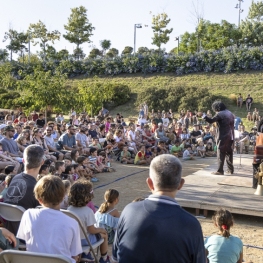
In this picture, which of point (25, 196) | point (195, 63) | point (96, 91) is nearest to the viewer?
point (25, 196)

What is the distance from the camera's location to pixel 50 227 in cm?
301

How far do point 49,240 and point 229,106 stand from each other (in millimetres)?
26059

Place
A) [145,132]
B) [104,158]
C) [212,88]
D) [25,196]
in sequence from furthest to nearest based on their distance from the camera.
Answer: [212,88] → [145,132] → [104,158] → [25,196]

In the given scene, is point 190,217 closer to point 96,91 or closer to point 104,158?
point 104,158

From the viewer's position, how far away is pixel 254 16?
50.4 metres

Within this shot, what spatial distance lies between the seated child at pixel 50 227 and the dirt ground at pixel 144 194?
3.12 m

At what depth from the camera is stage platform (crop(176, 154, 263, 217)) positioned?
6.96 metres

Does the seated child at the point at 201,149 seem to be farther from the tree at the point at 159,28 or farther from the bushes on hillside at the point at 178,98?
the tree at the point at 159,28

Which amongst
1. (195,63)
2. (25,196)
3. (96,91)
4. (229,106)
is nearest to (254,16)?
(195,63)

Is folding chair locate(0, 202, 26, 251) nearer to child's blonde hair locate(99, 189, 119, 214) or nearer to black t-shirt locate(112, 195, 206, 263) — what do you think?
child's blonde hair locate(99, 189, 119, 214)

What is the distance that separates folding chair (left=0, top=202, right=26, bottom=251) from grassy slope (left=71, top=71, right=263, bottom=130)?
2376 cm

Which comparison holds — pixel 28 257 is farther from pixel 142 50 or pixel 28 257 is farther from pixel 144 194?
pixel 142 50

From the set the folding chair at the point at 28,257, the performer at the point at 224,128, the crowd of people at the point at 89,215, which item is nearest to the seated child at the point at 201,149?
the performer at the point at 224,128

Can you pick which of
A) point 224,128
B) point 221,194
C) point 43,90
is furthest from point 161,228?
point 43,90
